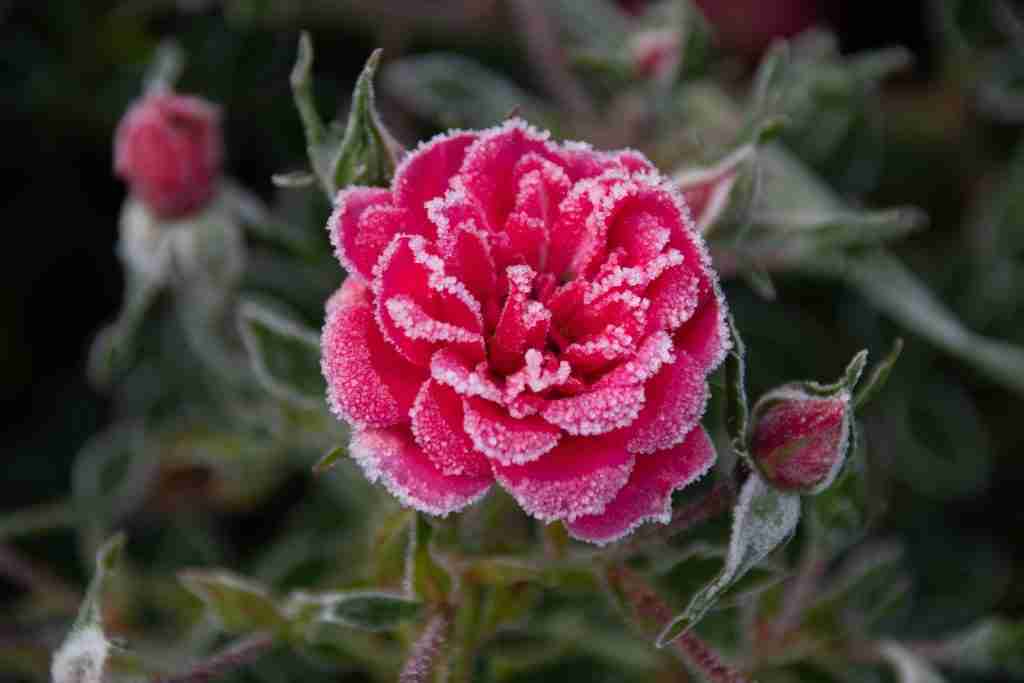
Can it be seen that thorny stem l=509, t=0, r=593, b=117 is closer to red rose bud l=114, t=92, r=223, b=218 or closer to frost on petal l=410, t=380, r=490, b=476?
red rose bud l=114, t=92, r=223, b=218

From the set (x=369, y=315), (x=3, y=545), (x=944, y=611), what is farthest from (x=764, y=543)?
(x=3, y=545)

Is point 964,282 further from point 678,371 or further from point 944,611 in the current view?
point 678,371

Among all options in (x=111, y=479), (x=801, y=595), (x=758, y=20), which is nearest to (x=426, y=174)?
(x=801, y=595)

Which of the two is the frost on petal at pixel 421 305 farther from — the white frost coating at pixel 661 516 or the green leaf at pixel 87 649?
the green leaf at pixel 87 649

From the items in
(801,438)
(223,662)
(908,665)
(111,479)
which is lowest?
(111,479)

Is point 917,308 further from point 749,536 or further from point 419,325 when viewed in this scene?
point 419,325
